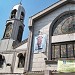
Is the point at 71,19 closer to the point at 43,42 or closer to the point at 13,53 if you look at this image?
the point at 43,42

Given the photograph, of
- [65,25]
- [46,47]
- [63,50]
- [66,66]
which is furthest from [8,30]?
[66,66]

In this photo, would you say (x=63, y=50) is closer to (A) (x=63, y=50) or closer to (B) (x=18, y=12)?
(A) (x=63, y=50)

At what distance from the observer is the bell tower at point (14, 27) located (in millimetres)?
19516

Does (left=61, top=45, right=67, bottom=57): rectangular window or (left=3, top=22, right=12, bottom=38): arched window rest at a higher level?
(left=3, top=22, right=12, bottom=38): arched window

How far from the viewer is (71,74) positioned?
1245 cm

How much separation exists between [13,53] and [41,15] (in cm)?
465

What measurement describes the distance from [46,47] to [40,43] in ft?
2.18

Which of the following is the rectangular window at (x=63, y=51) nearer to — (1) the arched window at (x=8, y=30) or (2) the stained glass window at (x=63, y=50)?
(2) the stained glass window at (x=63, y=50)

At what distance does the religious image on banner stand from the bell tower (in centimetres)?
412

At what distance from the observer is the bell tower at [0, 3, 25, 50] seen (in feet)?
64.0

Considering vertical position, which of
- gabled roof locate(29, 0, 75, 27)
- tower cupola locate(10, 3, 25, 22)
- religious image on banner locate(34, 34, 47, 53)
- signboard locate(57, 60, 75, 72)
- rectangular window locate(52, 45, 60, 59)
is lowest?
signboard locate(57, 60, 75, 72)

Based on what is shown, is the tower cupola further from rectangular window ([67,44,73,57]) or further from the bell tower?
rectangular window ([67,44,73,57])

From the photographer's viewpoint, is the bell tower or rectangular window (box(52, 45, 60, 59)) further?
the bell tower

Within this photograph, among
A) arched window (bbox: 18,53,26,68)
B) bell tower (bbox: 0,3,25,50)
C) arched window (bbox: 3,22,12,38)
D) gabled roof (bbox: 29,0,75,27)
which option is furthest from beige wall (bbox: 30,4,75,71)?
arched window (bbox: 3,22,12,38)
